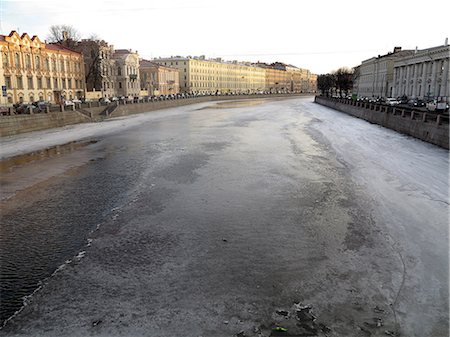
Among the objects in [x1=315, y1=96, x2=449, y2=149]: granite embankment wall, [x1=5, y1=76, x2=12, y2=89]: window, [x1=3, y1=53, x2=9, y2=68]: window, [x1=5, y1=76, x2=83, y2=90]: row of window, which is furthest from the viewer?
→ [x1=5, y1=76, x2=83, y2=90]: row of window

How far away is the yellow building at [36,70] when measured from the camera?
1682 inches

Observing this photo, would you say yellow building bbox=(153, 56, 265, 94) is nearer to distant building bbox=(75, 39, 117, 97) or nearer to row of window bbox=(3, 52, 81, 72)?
distant building bbox=(75, 39, 117, 97)

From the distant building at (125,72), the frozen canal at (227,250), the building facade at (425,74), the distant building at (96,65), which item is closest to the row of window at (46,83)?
the distant building at (96,65)

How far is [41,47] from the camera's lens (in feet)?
159

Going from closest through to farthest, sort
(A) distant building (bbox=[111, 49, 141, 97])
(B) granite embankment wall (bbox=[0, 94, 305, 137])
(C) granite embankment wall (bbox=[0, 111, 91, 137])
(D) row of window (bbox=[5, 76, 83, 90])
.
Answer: (C) granite embankment wall (bbox=[0, 111, 91, 137]) → (B) granite embankment wall (bbox=[0, 94, 305, 137]) → (D) row of window (bbox=[5, 76, 83, 90]) → (A) distant building (bbox=[111, 49, 141, 97])

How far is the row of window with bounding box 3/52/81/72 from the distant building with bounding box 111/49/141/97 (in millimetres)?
16082

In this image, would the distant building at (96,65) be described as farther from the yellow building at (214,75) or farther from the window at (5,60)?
the yellow building at (214,75)

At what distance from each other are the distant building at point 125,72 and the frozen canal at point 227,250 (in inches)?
2399

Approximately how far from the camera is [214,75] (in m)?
139

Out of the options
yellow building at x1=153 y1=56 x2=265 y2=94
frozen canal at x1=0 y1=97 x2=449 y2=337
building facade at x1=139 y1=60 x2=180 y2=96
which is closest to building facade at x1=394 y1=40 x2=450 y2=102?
building facade at x1=139 y1=60 x2=180 y2=96

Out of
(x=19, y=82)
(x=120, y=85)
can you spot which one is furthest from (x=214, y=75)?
(x=19, y=82)

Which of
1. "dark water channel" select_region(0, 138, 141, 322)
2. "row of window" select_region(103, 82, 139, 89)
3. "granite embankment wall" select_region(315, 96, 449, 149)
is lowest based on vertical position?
"dark water channel" select_region(0, 138, 141, 322)

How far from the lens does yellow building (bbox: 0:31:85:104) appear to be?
42.7 meters

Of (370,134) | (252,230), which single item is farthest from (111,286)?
(370,134)
